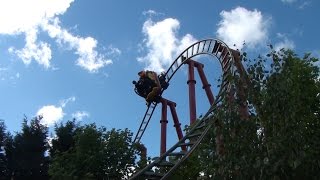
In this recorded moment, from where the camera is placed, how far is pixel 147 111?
29.6 metres

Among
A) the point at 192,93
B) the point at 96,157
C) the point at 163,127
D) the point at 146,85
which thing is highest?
the point at 146,85

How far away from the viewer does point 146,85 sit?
28859 mm

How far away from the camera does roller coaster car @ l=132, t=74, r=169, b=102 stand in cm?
2870

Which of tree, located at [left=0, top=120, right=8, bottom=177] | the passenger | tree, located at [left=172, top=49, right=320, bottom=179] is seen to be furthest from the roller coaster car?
tree, located at [left=172, top=49, right=320, bottom=179]

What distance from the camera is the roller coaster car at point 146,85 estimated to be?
28.7 m

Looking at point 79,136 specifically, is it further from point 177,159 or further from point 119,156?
point 177,159

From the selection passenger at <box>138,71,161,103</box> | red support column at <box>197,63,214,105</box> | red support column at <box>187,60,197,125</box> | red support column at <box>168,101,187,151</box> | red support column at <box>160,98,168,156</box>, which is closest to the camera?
red support column at <box>187,60,197,125</box>

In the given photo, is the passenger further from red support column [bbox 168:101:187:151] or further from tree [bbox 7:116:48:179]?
tree [bbox 7:116:48:179]

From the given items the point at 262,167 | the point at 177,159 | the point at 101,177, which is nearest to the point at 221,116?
the point at 262,167

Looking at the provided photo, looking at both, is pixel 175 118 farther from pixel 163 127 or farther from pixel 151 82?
pixel 151 82

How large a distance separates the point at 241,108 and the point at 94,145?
14.8 meters

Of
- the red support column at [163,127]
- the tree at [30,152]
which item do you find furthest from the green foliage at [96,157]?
the red support column at [163,127]

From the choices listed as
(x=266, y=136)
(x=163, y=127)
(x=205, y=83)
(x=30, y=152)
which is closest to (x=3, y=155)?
(x=30, y=152)

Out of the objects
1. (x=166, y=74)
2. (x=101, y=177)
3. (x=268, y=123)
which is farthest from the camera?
(x=166, y=74)
